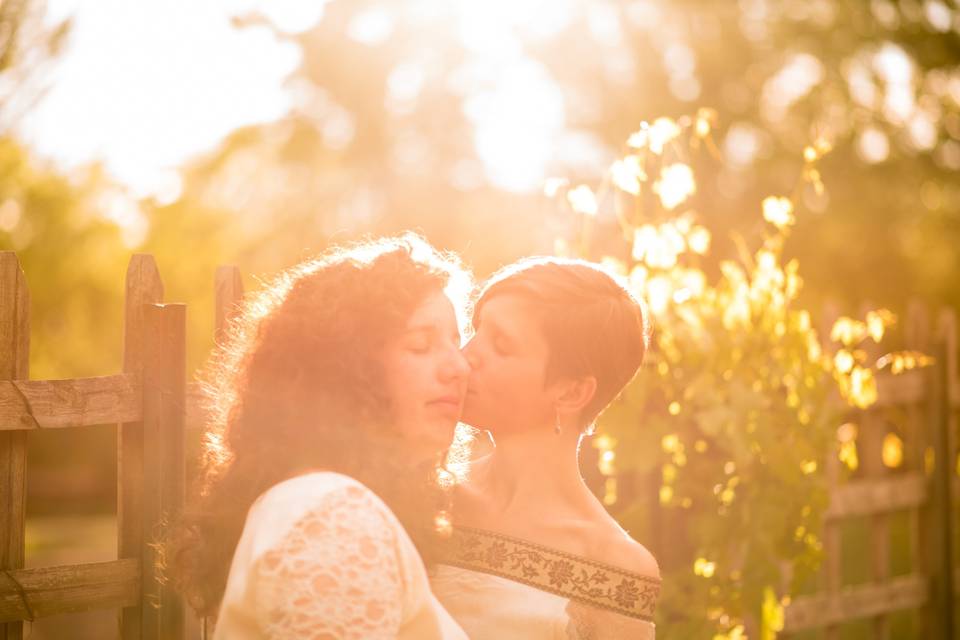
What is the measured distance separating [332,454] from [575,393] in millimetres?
873

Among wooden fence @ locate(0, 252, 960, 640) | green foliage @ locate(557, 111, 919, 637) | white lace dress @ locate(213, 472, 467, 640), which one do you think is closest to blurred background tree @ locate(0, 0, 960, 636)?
green foliage @ locate(557, 111, 919, 637)

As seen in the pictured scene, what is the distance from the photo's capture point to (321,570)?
1.74 metres

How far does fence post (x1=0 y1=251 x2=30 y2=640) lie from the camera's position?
2.70 metres

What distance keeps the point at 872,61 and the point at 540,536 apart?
16.6 meters

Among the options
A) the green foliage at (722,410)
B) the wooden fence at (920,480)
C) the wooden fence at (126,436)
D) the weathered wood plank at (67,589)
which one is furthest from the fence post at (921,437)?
the weathered wood plank at (67,589)

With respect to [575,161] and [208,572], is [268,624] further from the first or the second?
[575,161]

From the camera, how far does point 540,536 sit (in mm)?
2586

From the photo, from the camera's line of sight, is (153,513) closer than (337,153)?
Yes

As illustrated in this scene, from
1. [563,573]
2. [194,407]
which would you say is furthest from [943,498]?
[194,407]

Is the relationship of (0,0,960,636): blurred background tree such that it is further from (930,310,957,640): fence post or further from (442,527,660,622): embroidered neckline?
(442,527,660,622): embroidered neckline

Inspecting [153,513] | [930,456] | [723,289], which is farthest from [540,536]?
[930,456]

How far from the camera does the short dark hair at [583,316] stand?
8.73 ft

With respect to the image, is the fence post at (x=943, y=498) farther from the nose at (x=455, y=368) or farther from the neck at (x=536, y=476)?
the nose at (x=455, y=368)

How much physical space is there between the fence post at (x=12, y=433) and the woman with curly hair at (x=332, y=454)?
636 mm
